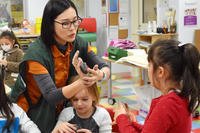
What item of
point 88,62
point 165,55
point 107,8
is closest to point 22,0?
point 107,8

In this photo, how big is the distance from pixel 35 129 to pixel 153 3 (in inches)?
180

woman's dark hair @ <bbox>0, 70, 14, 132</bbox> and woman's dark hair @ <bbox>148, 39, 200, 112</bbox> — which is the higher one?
woman's dark hair @ <bbox>148, 39, 200, 112</bbox>

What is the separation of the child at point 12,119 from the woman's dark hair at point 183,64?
734 millimetres

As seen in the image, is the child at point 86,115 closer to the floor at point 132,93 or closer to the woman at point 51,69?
the woman at point 51,69

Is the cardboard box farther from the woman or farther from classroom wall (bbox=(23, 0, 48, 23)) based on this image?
classroom wall (bbox=(23, 0, 48, 23))

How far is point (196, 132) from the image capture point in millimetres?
3234

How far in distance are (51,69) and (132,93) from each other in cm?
335

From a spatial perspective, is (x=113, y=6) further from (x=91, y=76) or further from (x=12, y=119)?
(x=12, y=119)

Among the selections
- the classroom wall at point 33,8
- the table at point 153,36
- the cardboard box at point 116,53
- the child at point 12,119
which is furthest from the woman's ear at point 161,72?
the classroom wall at point 33,8

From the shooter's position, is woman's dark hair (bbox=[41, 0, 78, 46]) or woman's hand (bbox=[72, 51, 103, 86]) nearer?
woman's hand (bbox=[72, 51, 103, 86])

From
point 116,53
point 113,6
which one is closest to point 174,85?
point 116,53

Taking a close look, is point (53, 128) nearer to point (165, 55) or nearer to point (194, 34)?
point (165, 55)

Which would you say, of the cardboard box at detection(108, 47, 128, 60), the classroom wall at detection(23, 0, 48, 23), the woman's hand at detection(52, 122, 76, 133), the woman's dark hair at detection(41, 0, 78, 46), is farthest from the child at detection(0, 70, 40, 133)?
the classroom wall at detection(23, 0, 48, 23)

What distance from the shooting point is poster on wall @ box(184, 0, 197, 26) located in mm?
4785
